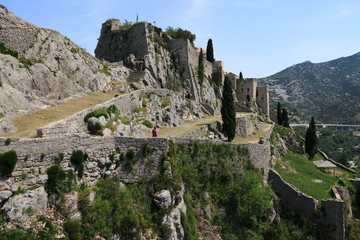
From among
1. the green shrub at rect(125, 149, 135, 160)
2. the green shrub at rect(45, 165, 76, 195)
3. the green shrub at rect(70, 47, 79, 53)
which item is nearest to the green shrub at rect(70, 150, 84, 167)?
the green shrub at rect(45, 165, 76, 195)

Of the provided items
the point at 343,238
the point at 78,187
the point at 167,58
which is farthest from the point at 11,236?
the point at 167,58

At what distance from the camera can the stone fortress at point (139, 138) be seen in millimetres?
12734

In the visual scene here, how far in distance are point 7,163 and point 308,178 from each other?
1187 inches

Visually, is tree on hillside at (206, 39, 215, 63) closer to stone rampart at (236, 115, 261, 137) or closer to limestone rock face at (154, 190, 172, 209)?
stone rampart at (236, 115, 261, 137)

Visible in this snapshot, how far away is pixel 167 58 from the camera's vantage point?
49.2 metres

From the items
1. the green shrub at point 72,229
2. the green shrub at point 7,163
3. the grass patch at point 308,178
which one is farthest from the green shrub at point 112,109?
the grass patch at point 308,178

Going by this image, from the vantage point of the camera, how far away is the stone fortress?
12.7 m

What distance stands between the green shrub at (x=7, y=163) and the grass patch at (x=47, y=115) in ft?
12.6

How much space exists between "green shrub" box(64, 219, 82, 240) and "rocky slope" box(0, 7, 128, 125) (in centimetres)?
1078

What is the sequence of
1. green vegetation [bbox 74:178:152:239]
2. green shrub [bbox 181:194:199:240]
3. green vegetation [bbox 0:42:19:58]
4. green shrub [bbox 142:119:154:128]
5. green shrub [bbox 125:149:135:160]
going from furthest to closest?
green shrub [bbox 142:119:154:128] → green vegetation [bbox 0:42:19:58] → green shrub [bbox 125:149:135:160] → green shrub [bbox 181:194:199:240] → green vegetation [bbox 74:178:152:239]

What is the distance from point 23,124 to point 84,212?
8.70 m

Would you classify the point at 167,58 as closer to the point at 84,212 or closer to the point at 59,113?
the point at 59,113

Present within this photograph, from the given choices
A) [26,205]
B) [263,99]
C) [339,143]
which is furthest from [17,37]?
[339,143]

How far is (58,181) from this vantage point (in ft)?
44.0
